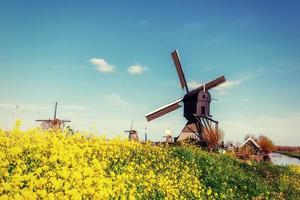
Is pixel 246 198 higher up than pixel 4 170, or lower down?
lower down

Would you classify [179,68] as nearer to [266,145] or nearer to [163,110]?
[163,110]

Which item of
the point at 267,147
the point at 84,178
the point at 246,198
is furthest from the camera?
the point at 267,147

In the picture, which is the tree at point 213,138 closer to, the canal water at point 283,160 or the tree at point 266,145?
the canal water at point 283,160

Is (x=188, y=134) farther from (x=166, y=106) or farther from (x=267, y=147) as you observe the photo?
(x=267, y=147)

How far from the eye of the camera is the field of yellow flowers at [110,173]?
684 cm

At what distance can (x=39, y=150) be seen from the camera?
33.8 feet

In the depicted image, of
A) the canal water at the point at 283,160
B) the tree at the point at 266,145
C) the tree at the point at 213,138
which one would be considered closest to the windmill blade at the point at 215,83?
the tree at the point at 213,138

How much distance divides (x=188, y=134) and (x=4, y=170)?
27.6 m

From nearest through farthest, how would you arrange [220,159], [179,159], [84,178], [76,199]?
[76,199]
[84,178]
[179,159]
[220,159]

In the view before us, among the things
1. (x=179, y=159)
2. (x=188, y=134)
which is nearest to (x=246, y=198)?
(x=179, y=159)

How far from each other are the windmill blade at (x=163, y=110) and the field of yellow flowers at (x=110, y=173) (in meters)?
11.7

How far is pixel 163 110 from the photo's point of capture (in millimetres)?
36156

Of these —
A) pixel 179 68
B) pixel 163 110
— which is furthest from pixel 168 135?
pixel 179 68

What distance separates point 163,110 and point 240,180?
58.4 feet
